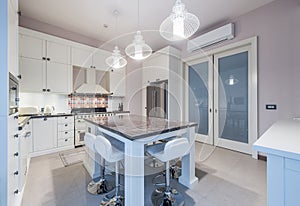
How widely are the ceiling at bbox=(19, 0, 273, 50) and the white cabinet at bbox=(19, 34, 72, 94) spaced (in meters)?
0.54

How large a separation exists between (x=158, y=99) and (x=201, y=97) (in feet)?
3.96

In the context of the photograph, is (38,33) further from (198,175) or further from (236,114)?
(236,114)

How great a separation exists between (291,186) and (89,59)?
4.01 metres

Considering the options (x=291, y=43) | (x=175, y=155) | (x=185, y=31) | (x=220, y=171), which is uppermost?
(x=291, y=43)

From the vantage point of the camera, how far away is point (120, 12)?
2744mm

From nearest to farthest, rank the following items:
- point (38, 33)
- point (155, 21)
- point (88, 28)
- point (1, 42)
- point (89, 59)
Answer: point (1, 42) < point (38, 33) < point (155, 21) < point (88, 28) < point (89, 59)

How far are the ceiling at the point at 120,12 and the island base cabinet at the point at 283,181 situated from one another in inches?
108

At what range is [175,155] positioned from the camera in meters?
1.32

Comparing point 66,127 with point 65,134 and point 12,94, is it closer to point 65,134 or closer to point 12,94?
point 65,134

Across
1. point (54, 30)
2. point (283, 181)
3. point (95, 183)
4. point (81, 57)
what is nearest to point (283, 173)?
point (283, 181)

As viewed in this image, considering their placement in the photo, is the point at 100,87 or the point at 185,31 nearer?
the point at 185,31

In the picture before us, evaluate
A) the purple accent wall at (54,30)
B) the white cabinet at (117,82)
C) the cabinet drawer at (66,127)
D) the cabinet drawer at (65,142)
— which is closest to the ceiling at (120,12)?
the purple accent wall at (54,30)

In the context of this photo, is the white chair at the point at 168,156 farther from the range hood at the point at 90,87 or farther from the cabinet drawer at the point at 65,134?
the range hood at the point at 90,87

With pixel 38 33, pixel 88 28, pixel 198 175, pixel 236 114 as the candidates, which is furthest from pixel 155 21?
pixel 198 175
